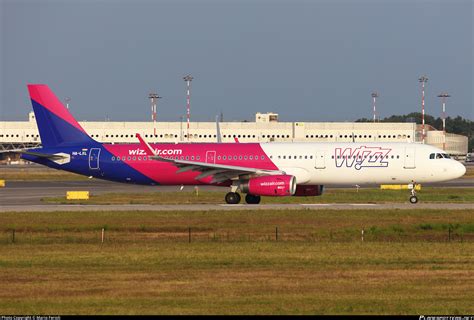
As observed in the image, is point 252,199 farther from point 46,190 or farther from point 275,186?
point 46,190

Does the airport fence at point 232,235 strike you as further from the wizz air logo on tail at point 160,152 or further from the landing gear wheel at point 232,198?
the wizz air logo on tail at point 160,152

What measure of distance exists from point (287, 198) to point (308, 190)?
3876 millimetres

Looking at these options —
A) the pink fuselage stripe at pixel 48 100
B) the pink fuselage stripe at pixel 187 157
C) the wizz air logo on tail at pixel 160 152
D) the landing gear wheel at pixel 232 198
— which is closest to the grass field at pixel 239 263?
the landing gear wheel at pixel 232 198

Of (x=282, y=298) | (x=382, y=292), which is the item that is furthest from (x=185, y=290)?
(x=382, y=292)

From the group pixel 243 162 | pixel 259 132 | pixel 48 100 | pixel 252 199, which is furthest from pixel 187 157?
pixel 259 132

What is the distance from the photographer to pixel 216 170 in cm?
5416

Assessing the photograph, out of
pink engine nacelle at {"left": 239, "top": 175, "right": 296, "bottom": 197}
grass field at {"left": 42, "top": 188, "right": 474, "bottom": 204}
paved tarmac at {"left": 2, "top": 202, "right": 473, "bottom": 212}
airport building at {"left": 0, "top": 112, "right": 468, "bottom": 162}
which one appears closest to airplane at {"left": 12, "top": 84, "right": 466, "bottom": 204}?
pink engine nacelle at {"left": 239, "top": 175, "right": 296, "bottom": 197}

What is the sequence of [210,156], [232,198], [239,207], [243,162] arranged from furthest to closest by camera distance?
[210,156] < [243,162] < [232,198] < [239,207]

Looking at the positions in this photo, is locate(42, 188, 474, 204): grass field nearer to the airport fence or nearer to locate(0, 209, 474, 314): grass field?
locate(0, 209, 474, 314): grass field

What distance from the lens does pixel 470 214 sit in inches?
1783

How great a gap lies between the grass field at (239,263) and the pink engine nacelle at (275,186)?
17.4 feet

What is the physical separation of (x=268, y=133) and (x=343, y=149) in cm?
9574

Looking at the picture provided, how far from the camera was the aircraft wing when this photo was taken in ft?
175

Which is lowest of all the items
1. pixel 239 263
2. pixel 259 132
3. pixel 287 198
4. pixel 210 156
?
pixel 239 263
